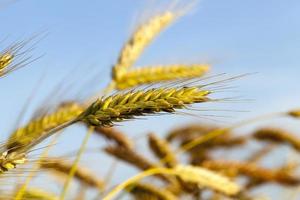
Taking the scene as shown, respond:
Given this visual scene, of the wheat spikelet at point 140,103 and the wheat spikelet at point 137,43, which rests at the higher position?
the wheat spikelet at point 137,43

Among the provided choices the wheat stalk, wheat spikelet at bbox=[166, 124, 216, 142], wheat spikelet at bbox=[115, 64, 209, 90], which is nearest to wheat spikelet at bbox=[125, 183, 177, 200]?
the wheat stalk

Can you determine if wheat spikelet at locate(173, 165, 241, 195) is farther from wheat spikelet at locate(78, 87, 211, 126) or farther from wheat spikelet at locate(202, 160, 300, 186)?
wheat spikelet at locate(78, 87, 211, 126)

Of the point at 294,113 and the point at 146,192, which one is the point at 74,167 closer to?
the point at 146,192

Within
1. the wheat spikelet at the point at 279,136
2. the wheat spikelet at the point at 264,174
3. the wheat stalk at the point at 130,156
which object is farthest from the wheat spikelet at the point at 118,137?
the wheat spikelet at the point at 279,136

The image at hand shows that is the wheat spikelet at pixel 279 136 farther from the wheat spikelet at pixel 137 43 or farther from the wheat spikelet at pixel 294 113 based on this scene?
the wheat spikelet at pixel 137 43

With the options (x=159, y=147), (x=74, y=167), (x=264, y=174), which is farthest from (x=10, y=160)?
(x=264, y=174)
